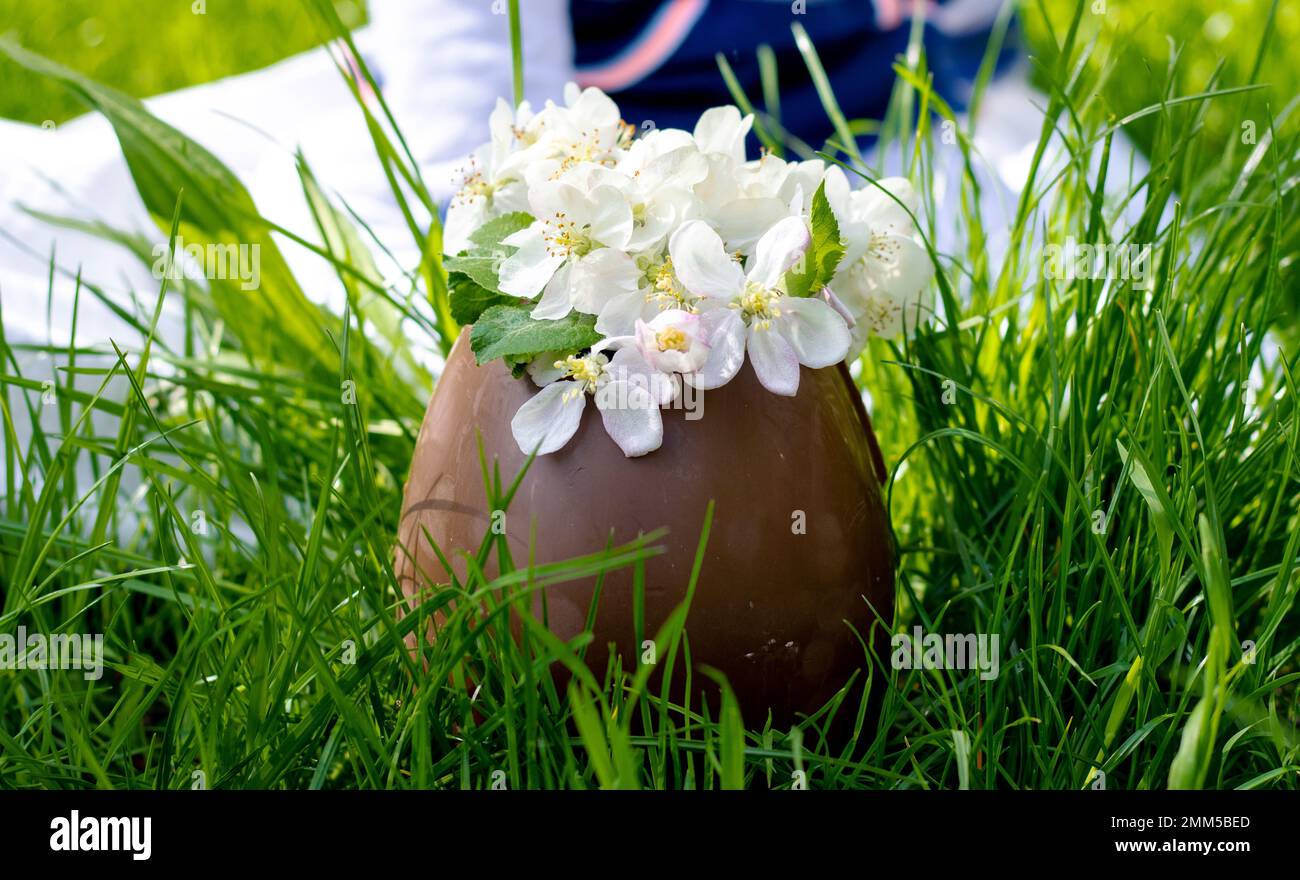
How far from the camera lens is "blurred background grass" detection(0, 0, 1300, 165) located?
2180 mm

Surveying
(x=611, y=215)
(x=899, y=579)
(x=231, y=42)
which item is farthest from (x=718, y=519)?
(x=231, y=42)

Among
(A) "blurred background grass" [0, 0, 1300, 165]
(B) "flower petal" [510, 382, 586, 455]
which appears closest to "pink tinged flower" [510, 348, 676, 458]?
(B) "flower petal" [510, 382, 586, 455]

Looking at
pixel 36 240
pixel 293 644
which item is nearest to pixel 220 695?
pixel 293 644

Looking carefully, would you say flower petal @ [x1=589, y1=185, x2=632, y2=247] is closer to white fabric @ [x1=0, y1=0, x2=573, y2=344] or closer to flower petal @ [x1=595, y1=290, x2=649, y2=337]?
flower petal @ [x1=595, y1=290, x2=649, y2=337]

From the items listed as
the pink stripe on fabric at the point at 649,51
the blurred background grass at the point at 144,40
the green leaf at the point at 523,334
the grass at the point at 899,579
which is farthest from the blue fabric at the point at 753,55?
the green leaf at the point at 523,334

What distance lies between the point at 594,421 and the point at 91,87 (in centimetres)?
69

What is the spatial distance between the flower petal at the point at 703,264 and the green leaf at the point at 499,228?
0.13 metres

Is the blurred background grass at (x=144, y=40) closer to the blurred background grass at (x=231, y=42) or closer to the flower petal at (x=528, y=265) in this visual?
the blurred background grass at (x=231, y=42)

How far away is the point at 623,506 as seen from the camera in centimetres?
71

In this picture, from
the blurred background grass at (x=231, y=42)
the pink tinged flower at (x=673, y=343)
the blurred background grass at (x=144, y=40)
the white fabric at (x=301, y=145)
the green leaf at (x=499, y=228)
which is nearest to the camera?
the pink tinged flower at (x=673, y=343)

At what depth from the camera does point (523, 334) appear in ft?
2.37

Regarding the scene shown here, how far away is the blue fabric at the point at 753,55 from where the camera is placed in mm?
1630

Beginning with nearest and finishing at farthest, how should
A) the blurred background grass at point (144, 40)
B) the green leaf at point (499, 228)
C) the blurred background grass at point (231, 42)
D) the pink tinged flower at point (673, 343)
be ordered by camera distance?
the pink tinged flower at point (673, 343) → the green leaf at point (499, 228) → the blurred background grass at point (231, 42) → the blurred background grass at point (144, 40)
